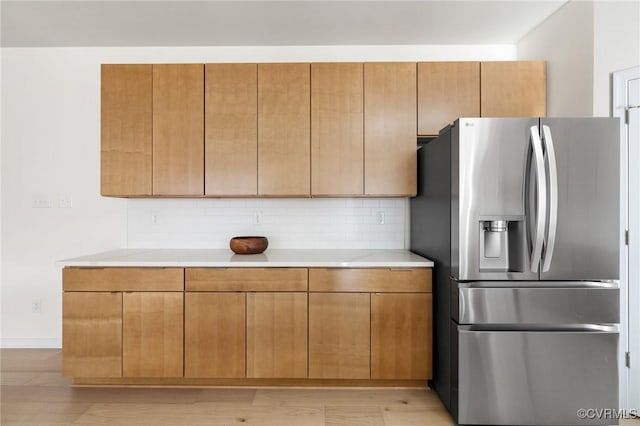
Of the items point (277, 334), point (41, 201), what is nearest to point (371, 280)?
point (277, 334)

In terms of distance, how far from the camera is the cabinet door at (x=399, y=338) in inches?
101

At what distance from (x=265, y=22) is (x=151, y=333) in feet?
7.96

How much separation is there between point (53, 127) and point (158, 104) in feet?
3.97

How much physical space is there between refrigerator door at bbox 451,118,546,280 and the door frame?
69cm

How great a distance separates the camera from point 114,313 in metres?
2.58

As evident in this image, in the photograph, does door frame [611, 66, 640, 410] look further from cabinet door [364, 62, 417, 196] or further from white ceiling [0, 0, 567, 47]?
cabinet door [364, 62, 417, 196]

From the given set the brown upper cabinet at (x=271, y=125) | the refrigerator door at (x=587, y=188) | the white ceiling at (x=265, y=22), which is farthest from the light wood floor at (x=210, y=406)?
Result: the white ceiling at (x=265, y=22)

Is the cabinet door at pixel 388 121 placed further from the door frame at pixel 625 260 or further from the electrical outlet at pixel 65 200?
the electrical outlet at pixel 65 200

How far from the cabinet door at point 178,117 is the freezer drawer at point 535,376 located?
2284mm

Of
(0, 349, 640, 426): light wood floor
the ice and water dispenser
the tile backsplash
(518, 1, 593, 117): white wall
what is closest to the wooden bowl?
the tile backsplash

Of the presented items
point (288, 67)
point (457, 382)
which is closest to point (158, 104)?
point (288, 67)

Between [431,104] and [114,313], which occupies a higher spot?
[431,104]

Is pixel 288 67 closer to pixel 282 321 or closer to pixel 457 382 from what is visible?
pixel 282 321

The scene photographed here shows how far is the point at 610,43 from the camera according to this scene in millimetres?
2385
